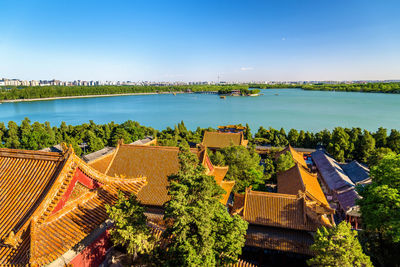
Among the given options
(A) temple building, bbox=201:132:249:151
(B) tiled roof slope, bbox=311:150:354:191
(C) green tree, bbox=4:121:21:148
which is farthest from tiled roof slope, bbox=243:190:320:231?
(C) green tree, bbox=4:121:21:148

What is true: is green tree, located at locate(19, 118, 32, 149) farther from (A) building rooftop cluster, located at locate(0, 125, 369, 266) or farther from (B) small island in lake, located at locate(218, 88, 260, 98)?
(B) small island in lake, located at locate(218, 88, 260, 98)

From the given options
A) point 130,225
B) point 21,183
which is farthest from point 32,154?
point 130,225

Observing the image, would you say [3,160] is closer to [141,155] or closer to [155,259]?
[155,259]

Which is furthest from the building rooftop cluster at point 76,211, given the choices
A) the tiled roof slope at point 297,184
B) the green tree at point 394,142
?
the green tree at point 394,142

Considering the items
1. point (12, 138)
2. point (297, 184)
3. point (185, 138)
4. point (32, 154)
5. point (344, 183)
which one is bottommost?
point (344, 183)

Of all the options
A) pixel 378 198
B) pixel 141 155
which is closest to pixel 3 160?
pixel 141 155

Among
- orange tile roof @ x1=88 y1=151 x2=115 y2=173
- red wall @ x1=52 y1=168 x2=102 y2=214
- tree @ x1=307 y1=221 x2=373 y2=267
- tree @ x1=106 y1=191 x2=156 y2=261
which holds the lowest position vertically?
tree @ x1=307 y1=221 x2=373 y2=267

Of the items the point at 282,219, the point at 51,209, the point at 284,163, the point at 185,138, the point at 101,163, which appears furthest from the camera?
the point at 185,138

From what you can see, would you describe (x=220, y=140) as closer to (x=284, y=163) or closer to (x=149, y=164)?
(x=284, y=163)
